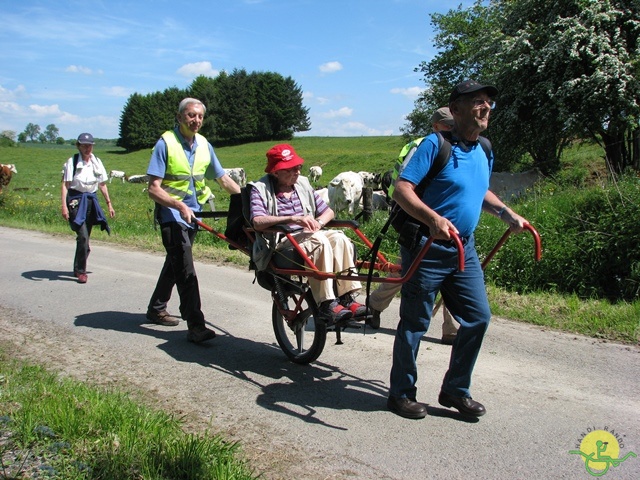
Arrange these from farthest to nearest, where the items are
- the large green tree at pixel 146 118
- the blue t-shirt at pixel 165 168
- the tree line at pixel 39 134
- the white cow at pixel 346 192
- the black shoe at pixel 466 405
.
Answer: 1. the tree line at pixel 39 134
2. the large green tree at pixel 146 118
3. the white cow at pixel 346 192
4. the blue t-shirt at pixel 165 168
5. the black shoe at pixel 466 405

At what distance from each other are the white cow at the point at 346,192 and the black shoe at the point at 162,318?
7.04 meters

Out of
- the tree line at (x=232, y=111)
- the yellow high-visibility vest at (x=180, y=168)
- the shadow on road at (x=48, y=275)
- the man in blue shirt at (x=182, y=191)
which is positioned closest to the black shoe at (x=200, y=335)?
the man in blue shirt at (x=182, y=191)

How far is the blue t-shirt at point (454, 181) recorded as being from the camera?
156 inches

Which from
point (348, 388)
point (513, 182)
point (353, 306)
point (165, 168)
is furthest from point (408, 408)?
point (513, 182)

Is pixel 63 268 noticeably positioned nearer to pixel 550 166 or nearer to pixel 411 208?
pixel 411 208

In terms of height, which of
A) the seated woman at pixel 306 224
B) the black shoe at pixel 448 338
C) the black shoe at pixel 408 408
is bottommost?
the black shoe at pixel 408 408

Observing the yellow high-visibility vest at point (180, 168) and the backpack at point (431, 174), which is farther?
the yellow high-visibility vest at point (180, 168)

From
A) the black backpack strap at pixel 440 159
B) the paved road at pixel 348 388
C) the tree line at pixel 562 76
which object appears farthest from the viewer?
the tree line at pixel 562 76

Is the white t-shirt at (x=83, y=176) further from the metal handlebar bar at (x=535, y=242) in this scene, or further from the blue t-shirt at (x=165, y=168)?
the metal handlebar bar at (x=535, y=242)

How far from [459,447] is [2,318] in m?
5.38

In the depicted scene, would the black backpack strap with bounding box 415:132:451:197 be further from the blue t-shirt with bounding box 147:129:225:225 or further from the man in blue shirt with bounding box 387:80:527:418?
the blue t-shirt with bounding box 147:129:225:225

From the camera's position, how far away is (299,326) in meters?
5.28

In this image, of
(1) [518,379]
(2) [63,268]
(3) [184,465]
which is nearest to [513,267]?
(1) [518,379]

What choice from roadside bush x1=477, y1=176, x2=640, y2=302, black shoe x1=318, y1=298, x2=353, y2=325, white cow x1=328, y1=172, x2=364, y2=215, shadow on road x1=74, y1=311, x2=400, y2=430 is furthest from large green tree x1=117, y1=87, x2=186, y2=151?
black shoe x1=318, y1=298, x2=353, y2=325
